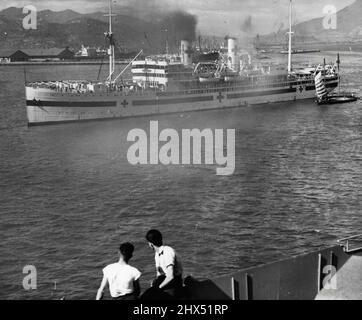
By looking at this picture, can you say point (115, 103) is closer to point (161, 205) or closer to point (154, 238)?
point (161, 205)

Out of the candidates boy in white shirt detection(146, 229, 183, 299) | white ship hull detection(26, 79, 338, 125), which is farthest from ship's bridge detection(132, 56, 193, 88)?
boy in white shirt detection(146, 229, 183, 299)

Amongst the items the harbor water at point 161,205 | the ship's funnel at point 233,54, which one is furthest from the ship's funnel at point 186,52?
the harbor water at point 161,205

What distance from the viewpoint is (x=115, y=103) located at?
55781mm

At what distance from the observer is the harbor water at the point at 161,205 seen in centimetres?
1891

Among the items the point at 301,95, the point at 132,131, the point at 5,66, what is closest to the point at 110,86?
the point at 132,131

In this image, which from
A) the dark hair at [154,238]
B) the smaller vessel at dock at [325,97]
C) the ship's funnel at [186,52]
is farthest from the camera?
the ship's funnel at [186,52]

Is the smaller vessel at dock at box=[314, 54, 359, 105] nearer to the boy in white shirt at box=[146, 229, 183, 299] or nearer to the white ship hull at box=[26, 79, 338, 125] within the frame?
the white ship hull at box=[26, 79, 338, 125]

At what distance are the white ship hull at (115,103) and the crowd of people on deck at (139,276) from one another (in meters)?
46.6

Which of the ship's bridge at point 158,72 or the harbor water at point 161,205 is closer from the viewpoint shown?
the harbor water at point 161,205

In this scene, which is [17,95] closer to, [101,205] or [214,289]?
[101,205]

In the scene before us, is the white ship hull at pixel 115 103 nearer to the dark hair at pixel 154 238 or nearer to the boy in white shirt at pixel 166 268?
the boy in white shirt at pixel 166 268

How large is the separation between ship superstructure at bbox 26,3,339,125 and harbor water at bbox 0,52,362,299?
7.15m

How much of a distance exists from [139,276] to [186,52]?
224 ft
